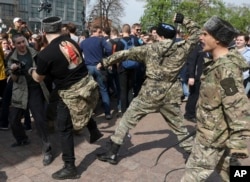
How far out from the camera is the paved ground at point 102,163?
4.11 meters

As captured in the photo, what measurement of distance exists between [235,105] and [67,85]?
2124mm

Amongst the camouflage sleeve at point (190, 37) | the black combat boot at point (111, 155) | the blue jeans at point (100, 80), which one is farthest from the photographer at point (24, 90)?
the camouflage sleeve at point (190, 37)

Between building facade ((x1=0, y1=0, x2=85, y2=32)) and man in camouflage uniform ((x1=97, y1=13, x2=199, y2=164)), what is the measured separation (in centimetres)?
5069

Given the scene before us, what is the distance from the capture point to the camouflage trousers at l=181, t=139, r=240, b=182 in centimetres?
285

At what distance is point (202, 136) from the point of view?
288 centimetres

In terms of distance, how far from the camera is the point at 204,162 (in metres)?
2.85

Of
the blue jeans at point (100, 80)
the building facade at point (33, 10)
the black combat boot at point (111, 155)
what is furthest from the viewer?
the building facade at point (33, 10)

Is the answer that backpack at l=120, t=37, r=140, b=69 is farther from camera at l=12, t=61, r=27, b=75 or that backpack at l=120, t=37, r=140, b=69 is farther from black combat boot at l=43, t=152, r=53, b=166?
black combat boot at l=43, t=152, r=53, b=166

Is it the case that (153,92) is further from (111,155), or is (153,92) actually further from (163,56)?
(111,155)

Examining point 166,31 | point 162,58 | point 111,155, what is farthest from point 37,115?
point 166,31

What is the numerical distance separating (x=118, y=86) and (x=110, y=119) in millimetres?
1076

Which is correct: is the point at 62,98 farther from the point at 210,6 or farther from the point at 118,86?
the point at 210,6

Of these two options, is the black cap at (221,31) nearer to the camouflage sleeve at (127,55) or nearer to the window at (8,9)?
the camouflage sleeve at (127,55)

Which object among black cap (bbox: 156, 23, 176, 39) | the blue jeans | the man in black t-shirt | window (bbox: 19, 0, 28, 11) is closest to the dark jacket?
the blue jeans
